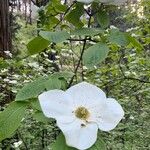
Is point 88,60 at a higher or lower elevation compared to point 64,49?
higher

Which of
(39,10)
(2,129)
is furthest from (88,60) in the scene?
(39,10)

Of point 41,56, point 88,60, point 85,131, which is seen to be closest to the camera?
point 85,131

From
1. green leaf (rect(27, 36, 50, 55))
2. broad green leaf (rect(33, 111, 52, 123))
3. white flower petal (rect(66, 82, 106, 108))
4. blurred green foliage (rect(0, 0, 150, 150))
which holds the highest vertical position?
green leaf (rect(27, 36, 50, 55))

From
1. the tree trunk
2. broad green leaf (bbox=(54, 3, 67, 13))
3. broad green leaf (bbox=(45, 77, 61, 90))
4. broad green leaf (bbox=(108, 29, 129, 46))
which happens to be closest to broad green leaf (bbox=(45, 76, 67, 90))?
broad green leaf (bbox=(45, 77, 61, 90))

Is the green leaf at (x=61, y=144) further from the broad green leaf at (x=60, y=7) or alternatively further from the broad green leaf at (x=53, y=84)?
A: the broad green leaf at (x=60, y=7)

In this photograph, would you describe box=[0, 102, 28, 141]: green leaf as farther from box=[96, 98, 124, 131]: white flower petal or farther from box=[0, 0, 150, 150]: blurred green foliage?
box=[0, 0, 150, 150]: blurred green foliage

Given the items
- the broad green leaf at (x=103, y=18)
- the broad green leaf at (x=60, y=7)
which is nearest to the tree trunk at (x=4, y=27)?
the broad green leaf at (x=60, y=7)

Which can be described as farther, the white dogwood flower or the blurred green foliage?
the blurred green foliage

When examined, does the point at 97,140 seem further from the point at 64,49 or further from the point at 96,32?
the point at 64,49
